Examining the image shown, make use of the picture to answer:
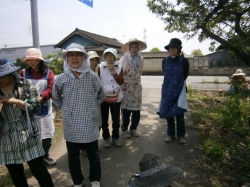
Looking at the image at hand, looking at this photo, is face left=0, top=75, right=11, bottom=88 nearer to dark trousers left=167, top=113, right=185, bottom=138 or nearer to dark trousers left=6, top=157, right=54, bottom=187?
dark trousers left=6, top=157, right=54, bottom=187

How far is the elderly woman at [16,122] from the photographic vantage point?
1.99 meters

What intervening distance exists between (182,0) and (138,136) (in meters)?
2.69

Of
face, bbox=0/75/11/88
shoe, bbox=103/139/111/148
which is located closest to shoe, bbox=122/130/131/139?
shoe, bbox=103/139/111/148

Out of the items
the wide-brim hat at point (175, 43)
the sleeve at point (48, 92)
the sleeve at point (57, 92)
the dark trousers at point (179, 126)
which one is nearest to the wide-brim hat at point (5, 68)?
the sleeve at point (57, 92)

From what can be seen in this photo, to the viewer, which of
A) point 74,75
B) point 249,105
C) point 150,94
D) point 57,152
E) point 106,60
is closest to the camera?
point 74,75

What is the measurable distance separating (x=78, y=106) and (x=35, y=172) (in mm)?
804

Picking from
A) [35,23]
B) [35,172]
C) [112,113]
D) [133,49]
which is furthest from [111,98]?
[35,23]

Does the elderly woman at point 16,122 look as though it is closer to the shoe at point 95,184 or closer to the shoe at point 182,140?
the shoe at point 95,184

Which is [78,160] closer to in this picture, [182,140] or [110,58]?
[110,58]

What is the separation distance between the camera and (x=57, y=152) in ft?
11.8

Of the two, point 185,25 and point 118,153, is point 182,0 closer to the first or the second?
point 185,25

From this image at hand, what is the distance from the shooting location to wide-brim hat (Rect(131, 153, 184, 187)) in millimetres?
1406

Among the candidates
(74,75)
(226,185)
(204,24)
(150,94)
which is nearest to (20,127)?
(74,75)

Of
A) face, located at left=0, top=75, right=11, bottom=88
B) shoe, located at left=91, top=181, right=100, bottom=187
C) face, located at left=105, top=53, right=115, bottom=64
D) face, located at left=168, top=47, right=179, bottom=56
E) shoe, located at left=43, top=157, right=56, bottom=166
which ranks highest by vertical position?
face, located at left=168, top=47, right=179, bottom=56
